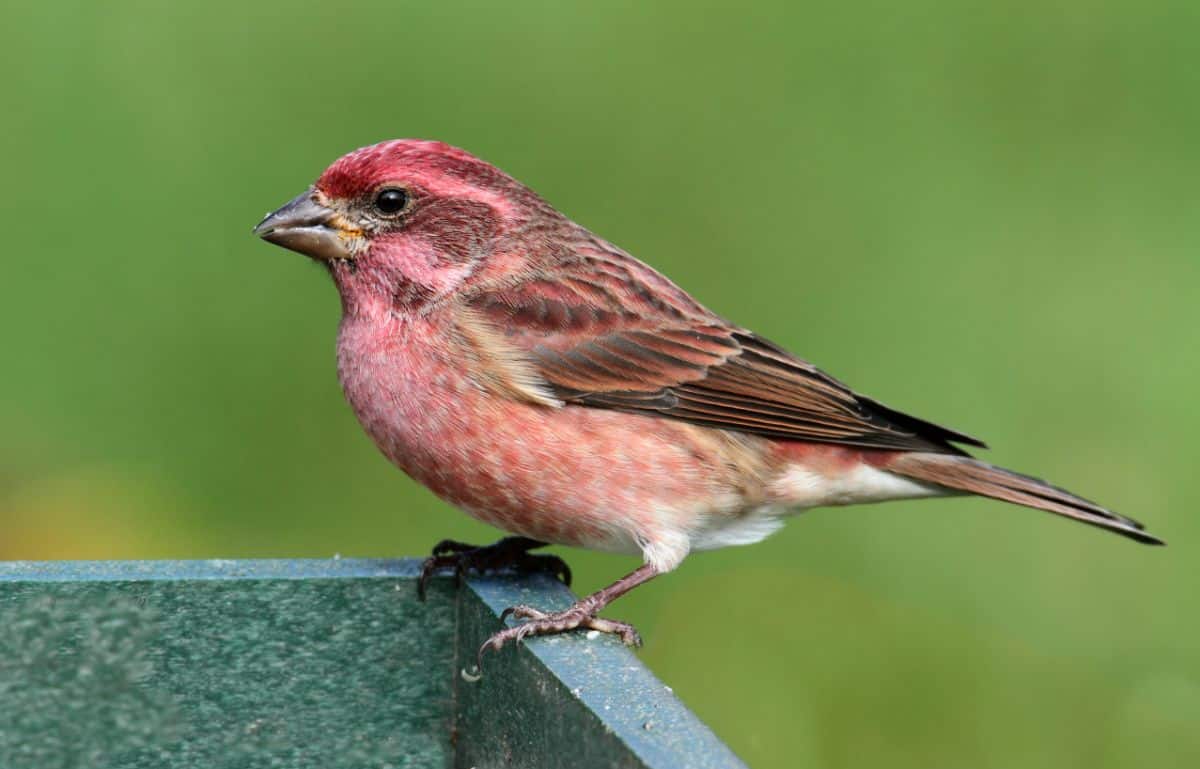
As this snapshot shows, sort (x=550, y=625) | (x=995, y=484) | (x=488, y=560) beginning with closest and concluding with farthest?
(x=550, y=625) → (x=488, y=560) → (x=995, y=484)

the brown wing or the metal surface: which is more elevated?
the brown wing

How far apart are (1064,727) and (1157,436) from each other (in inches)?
72.3

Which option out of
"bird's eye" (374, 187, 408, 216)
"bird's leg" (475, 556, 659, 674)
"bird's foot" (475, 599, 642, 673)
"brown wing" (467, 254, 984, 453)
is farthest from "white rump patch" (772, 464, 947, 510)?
"bird's eye" (374, 187, 408, 216)

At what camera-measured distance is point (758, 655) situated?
23.4ft

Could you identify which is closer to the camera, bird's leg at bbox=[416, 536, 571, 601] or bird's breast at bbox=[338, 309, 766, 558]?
bird's leg at bbox=[416, 536, 571, 601]

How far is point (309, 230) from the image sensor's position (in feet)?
19.6

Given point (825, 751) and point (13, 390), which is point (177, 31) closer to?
point (13, 390)

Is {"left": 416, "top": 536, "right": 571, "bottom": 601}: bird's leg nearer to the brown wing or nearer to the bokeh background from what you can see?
the brown wing

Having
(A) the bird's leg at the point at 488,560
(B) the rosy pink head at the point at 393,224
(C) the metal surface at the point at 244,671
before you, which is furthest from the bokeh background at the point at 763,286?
(C) the metal surface at the point at 244,671

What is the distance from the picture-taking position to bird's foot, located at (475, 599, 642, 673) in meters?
4.81

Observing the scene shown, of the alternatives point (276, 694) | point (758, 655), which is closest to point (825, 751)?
point (758, 655)

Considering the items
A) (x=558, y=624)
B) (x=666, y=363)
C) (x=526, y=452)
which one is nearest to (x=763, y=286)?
(x=666, y=363)

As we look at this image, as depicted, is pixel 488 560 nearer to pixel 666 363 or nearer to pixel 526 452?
pixel 526 452

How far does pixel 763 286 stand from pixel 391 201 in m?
3.14
